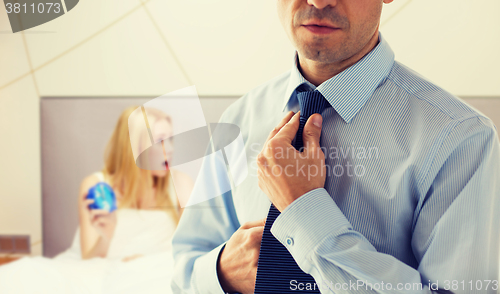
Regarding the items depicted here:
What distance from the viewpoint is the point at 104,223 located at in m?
2.00

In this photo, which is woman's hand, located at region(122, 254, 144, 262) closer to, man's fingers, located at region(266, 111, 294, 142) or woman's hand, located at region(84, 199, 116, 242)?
woman's hand, located at region(84, 199, 116, 242)

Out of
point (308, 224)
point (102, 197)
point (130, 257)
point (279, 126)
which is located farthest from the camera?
point (102, 197)

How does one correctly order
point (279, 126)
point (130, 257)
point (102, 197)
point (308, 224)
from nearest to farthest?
point (308, 224)
point (279, 126)
point (130, 257)
point (102, 197)

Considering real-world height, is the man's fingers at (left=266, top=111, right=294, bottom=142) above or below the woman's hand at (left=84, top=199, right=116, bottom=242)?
above

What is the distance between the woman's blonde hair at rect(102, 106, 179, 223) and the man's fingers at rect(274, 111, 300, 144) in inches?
56.8

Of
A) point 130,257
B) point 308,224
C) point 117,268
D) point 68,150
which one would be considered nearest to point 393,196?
point 308,224

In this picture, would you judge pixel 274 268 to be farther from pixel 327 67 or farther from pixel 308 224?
pixel 327 67

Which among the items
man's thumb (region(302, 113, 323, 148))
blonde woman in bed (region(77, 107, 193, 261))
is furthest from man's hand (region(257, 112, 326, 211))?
blonde woman in bed (region(77, 107, 193, 261))

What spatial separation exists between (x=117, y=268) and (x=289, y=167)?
56.1 inches

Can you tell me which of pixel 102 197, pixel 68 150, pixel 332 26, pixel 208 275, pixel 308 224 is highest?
pixel 332 26

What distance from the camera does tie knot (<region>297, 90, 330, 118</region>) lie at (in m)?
0.69

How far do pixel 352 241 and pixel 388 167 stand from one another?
15cm

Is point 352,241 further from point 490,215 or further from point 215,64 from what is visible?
point 215,64

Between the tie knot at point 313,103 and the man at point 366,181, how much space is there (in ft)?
0.03
